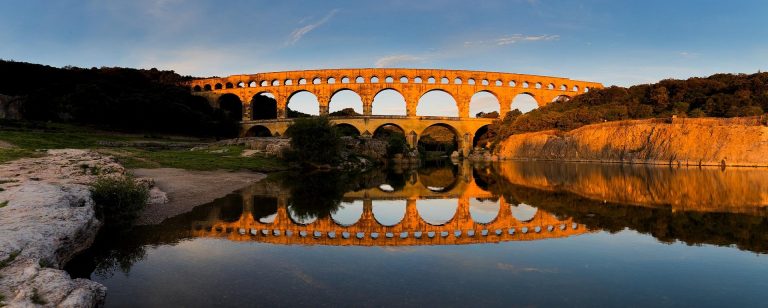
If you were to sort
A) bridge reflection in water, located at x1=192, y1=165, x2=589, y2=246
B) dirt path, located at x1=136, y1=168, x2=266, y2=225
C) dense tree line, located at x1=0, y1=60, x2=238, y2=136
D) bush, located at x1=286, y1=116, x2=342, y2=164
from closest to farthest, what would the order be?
bridge reflection in water, located at x1=192, y1=165, x2=589, y2=246
dirt path, located at x1=136, y1=168, x2=266, y2=225
bush, located at x1=286, y1=116, x2=342, y2=164
dense tree line, located at x1=0, y1=60, x2=238, y2=136

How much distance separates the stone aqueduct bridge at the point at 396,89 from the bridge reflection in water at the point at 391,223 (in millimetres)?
44949

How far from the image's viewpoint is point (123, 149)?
2644 cm

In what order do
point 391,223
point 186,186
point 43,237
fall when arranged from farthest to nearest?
1. point 186,186
2. point 391,223
3. point 43,237

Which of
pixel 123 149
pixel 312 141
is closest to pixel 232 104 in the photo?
pixel 312 141

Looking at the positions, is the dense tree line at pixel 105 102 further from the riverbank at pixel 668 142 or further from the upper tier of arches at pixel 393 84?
the riverbank at pixel 668 142

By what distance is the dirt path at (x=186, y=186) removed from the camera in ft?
36.2

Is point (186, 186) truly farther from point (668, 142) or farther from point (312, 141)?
point (668, 142)

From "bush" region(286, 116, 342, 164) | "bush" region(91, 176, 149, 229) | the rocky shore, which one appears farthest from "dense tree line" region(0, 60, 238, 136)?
"bush" region(91, 176, 149, 229)

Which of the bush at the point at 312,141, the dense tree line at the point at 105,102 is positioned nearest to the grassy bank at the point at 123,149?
the bush at the point at 312,141

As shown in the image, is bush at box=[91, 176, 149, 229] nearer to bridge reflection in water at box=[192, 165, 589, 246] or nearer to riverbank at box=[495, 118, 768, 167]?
bridge reflection in water at box=[192, 165, 589, 246]

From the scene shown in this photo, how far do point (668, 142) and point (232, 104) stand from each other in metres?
59.2

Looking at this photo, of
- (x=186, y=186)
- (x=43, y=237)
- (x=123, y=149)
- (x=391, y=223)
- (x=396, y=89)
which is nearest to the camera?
(x=43, y=237)

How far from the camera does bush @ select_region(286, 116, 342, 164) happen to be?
30.0 meters

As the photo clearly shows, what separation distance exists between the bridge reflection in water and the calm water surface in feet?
0.14
